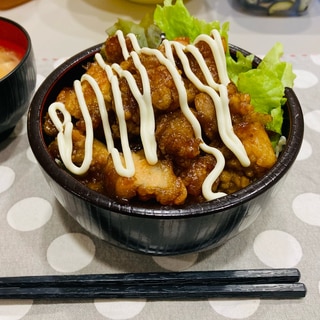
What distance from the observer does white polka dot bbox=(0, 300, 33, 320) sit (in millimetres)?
816

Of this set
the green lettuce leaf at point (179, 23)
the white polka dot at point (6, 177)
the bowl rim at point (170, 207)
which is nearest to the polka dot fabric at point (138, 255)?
the white polka dot at point (6, 177)

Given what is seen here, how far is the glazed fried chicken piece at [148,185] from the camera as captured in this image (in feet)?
2.48

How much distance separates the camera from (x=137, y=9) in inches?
74.8

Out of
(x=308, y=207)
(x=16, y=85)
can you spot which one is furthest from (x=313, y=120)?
(x=16, y=85)

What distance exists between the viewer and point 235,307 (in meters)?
0.83

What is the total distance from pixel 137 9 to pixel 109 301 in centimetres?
142

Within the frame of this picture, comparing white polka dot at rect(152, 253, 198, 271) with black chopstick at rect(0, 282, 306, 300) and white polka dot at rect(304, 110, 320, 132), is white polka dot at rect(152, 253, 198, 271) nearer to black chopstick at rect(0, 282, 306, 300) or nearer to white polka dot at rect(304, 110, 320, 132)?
black chopstick at rect(0, 282, 306, 300)

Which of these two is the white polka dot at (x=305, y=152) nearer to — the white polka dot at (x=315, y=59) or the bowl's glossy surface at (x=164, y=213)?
the bowl's glossy surface at (x=164, y=213)

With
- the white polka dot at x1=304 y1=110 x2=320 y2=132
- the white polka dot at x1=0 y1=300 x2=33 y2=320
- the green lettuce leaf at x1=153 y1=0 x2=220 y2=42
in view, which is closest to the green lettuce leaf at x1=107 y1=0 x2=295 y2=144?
the green lettuce leaf at x1=153 y1=0 x2=220 y2=42

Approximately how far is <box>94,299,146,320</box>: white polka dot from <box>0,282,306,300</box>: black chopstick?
11mm

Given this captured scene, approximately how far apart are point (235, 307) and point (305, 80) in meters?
0.84

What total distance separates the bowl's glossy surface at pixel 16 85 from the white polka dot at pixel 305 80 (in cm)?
81

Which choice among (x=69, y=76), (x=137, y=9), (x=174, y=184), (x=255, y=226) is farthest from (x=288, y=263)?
(x=137, y=9)

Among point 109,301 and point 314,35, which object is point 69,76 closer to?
point 109,301
